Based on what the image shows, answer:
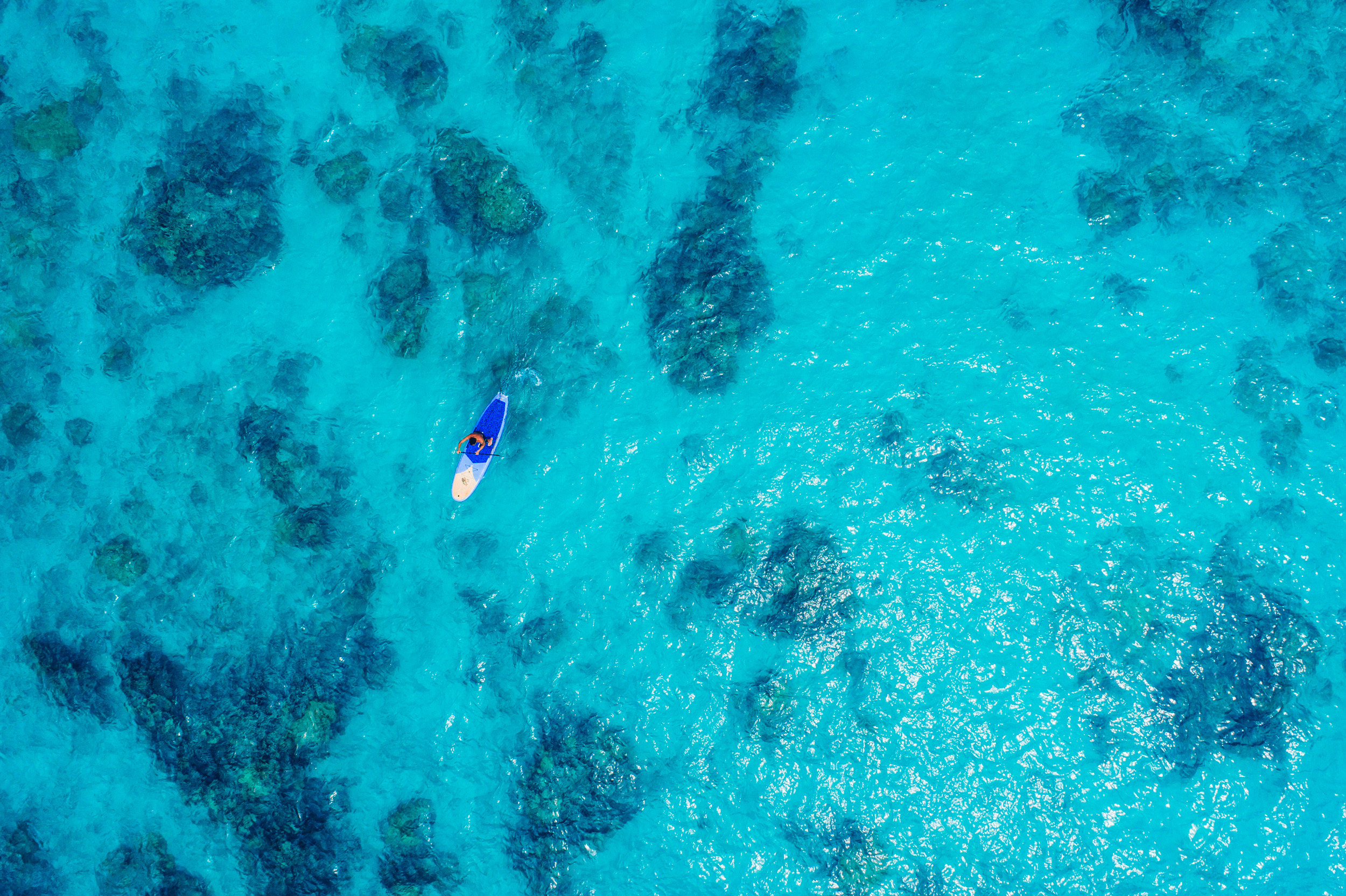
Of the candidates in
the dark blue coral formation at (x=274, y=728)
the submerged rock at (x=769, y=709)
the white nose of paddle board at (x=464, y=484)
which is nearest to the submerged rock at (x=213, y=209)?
the white nose of paddle board at (x=464, y=484)

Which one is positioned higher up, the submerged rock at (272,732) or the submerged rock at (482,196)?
the submerged rock at (482,196)

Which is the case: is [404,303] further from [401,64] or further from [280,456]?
[401,64]

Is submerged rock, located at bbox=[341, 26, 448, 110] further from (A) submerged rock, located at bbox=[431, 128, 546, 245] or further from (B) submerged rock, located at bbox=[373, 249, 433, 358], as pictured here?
(B) submerged rock, located at bbox=[373, 249, 433, 358]

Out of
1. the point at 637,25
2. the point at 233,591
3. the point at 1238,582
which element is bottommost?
the point at 1238,582

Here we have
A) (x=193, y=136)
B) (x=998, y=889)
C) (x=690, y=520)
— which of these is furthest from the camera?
(x=193, y=136)

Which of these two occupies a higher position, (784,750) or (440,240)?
(440,240)

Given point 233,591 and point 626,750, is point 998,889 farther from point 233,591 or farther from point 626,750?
point 233,591

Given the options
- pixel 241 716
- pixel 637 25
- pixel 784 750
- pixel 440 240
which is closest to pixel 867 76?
pixel 637 25

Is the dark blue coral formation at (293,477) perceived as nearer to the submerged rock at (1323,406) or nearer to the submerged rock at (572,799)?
the submerged rock at (572,799)
